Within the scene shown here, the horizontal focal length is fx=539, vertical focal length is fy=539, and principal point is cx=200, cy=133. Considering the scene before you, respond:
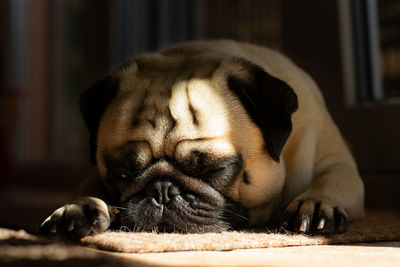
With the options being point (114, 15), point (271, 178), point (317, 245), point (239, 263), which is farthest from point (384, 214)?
point (114, 15)

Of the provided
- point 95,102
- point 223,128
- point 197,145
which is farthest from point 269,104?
point 95,102

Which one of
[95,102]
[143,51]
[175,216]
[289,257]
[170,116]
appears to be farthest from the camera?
[143,51]

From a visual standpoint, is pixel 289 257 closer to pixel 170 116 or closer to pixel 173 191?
pixel 173 191

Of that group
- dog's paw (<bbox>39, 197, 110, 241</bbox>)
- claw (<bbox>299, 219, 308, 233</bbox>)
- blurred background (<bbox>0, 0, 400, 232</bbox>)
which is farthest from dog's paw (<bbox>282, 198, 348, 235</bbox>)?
blurred background (<bbox>0, 0, 400, 232</bbox>)

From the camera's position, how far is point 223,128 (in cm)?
172

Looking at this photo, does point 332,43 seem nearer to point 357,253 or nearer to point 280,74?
point 280,74

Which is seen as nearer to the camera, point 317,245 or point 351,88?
point 317,245

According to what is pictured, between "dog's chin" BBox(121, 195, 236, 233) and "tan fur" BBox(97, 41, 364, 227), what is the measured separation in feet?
0.38

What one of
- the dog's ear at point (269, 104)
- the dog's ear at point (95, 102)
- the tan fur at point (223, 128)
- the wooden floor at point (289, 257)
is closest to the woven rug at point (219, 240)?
the wooden floor at point (289, 257)

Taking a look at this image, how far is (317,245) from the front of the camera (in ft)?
5.01

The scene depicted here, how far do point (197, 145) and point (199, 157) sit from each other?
0.12ft

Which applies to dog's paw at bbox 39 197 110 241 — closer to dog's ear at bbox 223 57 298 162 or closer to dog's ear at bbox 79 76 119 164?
dog's ear at bbox 79 76 119 164

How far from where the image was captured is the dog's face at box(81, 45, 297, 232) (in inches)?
65.3

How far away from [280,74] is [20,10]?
20.8 ft
